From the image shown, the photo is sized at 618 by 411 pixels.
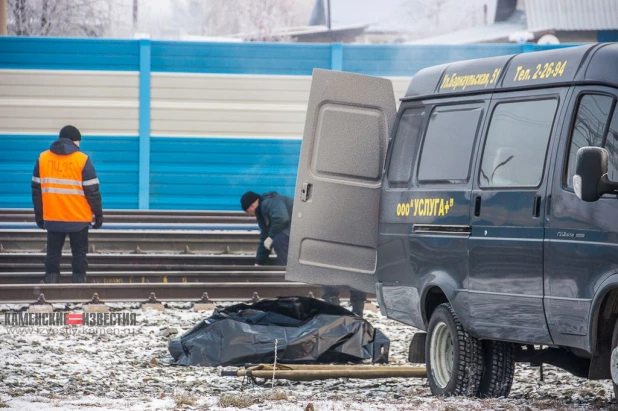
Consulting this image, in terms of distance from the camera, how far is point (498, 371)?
7.04 m

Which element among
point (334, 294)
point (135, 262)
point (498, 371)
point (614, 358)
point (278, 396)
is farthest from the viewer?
point (135, 262)

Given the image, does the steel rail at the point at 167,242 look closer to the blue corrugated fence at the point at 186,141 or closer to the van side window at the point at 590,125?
the blue corrugated fence at the point at 186,141

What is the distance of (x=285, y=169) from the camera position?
1938 centimetres

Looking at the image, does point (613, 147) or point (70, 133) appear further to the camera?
point (70, 133)

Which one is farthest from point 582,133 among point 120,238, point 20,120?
point 20,120

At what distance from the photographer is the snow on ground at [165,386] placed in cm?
644

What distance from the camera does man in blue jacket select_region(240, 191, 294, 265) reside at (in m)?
12.2

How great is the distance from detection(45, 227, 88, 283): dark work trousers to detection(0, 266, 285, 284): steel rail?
30 cm

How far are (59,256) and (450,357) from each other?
6.39 metres

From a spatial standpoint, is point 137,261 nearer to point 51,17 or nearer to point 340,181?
point 340,181

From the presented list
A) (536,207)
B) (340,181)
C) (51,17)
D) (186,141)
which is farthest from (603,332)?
(51,17)

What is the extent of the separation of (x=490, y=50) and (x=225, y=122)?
506cm

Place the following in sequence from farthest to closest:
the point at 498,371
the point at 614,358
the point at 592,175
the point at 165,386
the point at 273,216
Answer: the point at 273,216, the point at 165,386, the point at 498,371, the point at 614,358, the point at 592,175

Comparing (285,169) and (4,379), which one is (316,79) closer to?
(4,379)
